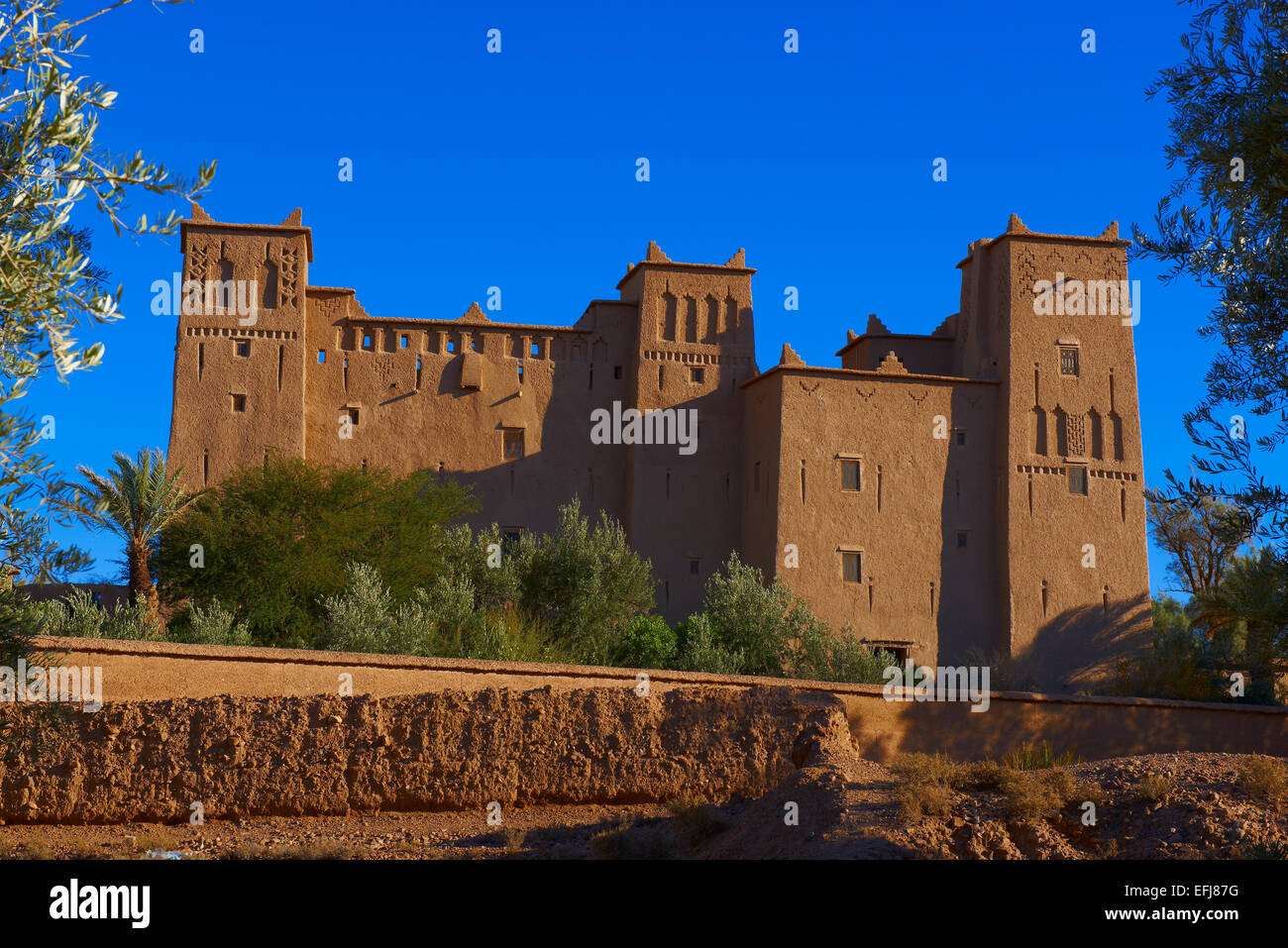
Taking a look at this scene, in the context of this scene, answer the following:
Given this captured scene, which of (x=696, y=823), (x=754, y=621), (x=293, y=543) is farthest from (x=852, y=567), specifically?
(x=696, y=823)

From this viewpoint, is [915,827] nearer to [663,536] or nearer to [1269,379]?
[1269,379]

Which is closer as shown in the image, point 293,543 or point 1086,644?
point 293,543

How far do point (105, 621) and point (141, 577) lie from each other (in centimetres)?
113

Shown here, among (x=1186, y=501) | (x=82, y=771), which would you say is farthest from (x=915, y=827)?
(x=82, y=771)

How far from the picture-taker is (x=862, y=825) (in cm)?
1086

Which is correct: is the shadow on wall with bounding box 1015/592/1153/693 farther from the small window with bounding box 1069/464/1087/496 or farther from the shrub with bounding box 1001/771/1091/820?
the shrub with bounding box 1001/771/1091/820

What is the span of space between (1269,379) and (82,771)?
11760mm

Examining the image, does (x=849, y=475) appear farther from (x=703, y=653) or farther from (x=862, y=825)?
(x=862, y=825)

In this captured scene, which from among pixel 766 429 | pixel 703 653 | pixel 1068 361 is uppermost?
pixel 1068 361

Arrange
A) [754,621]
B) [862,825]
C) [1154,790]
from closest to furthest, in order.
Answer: [862,825], [1154,790], [754,621]

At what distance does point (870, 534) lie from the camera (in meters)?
30.5

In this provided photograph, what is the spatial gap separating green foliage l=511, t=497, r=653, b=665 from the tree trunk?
755cm

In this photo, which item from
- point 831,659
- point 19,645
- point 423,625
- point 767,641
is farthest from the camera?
point 767,641

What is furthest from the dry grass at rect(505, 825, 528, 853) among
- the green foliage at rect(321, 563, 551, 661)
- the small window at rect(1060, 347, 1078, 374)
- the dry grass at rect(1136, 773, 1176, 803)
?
the small window at rect(1060, 347, 1078, 374)
